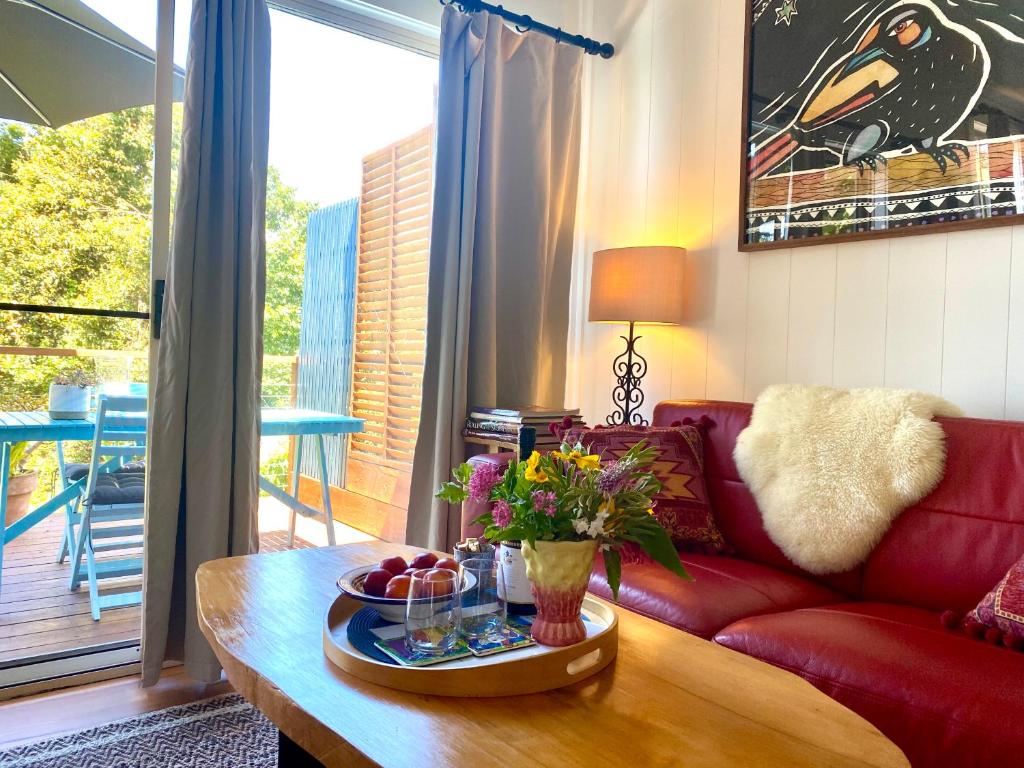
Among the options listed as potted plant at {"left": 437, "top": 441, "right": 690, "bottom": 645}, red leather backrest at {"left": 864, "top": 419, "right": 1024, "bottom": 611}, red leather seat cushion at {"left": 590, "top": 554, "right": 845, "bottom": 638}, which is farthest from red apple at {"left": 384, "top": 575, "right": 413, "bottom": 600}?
red leather backrest at {"left": 864, "top": 419, "right": 1024, "bottom": 611}

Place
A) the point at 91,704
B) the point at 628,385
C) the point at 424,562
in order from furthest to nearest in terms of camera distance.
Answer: the point at 628,385, the point at 91,704, the point at 424,562

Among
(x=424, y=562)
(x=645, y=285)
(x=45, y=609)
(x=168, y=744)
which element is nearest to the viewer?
(x=424, y=562)

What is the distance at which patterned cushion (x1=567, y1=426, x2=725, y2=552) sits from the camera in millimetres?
2258

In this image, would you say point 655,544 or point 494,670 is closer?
point 494,670

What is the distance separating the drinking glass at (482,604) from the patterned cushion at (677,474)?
907 millimetres

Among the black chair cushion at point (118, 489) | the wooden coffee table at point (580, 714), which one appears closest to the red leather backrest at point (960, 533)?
the wooden coffee table at point (580, 714)

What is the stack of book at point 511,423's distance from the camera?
2.83 meters

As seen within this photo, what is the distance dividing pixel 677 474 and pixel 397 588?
3.82ft

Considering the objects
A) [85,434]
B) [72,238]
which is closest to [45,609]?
[85,434]

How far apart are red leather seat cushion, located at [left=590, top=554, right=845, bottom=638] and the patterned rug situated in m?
1.01

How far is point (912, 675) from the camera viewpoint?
1.39 metres

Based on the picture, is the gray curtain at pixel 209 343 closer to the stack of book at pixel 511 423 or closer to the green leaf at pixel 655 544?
the stack of book at pixel 511 423

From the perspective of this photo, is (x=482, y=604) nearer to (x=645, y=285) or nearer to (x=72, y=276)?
(x=645, y=285)

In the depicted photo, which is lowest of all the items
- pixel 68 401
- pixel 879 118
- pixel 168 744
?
pixel 168 744
